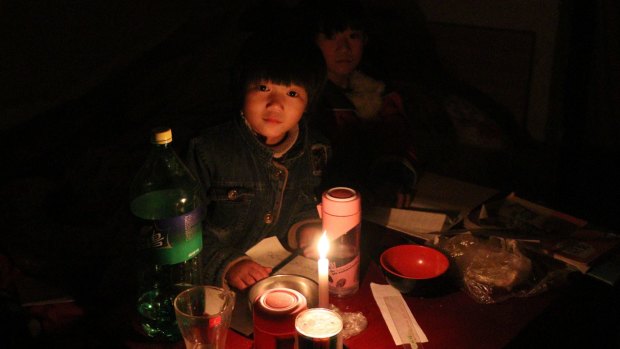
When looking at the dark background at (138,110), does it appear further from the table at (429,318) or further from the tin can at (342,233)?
the tin can at (342,233)

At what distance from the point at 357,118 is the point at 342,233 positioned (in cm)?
66

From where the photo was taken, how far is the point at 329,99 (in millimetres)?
1597

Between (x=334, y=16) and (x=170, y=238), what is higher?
(x=334, y=16)

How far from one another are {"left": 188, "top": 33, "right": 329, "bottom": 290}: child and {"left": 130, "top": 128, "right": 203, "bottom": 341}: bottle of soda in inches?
3.0

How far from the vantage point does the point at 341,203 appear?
3.23 feet

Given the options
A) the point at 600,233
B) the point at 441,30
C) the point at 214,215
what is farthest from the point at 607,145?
the point at 214,215

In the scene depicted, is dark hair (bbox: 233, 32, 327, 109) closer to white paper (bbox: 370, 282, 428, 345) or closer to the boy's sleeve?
the boy's sleeve

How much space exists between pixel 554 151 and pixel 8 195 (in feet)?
6.59

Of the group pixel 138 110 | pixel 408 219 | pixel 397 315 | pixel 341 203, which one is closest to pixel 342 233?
pixel 341 203

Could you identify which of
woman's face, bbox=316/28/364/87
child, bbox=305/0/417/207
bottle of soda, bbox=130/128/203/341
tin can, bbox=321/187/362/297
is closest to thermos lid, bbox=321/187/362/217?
tin can, bbox=321/187/362/297

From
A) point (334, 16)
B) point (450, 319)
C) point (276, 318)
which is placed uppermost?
point (334, 16)

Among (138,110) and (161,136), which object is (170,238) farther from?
(138,110)

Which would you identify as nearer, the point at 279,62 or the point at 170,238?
the point at 170,238

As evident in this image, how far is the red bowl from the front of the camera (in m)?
1.02
